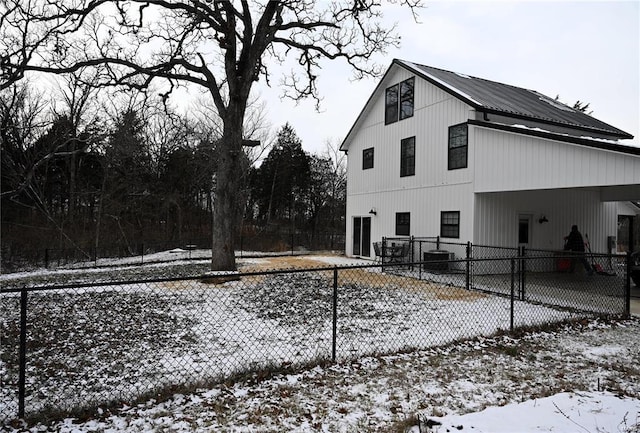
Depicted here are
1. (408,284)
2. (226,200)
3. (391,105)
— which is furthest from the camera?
(391,105)

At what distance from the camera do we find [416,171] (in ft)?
53.8

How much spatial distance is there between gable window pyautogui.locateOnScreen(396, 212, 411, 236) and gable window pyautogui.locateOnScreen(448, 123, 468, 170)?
9.86 feet

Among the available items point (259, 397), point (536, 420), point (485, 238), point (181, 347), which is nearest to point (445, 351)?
point (536, 420)

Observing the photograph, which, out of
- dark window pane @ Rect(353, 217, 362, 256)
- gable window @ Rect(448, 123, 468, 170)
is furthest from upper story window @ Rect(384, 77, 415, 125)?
dark window pane @ Rect(353, 217, 362, 256)

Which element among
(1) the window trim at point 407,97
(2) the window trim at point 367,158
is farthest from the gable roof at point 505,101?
(2) the window trim at point 367,158

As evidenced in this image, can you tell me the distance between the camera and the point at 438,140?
1531 cm

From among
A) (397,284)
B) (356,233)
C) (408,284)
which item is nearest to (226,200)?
(397,284)

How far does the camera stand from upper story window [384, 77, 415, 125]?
1698cm

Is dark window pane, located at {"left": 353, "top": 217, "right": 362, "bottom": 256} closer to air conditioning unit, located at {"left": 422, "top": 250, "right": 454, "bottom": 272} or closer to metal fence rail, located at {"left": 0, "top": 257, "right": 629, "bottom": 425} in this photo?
air conditioning unit, located at {"left": 422, "top": 250, "right": 454, "bottom": 272}

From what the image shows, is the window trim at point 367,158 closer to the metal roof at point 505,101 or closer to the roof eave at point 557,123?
the metal roof at point 505,101

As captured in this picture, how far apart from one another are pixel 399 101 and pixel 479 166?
5.74 metres

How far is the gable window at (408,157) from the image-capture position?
16659mm

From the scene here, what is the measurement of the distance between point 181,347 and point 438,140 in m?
12.3

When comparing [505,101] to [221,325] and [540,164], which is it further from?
[221,325]
